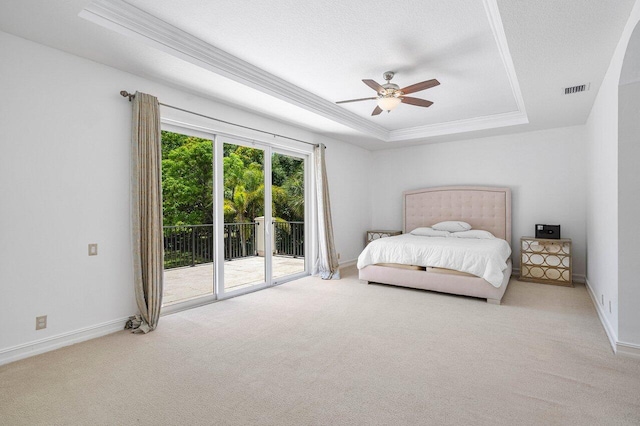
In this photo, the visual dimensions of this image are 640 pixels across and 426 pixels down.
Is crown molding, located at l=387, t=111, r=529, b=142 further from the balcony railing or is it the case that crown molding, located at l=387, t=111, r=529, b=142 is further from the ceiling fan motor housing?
the balcony railing

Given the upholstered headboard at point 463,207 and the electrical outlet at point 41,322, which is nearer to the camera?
the electrical outlet at point 41,322

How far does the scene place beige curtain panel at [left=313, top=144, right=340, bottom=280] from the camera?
5691mm

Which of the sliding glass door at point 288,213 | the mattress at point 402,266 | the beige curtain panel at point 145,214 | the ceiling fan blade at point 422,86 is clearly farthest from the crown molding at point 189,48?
the mattress at point 402,266

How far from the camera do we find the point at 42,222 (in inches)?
110

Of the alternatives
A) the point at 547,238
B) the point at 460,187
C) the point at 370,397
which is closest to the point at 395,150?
the point at 460,187

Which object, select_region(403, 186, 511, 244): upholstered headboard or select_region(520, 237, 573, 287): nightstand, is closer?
select_region(520, 237, 573, 287): nightstand

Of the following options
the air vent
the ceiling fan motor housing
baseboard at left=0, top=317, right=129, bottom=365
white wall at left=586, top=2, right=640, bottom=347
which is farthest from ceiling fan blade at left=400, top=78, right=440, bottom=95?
baseboard at left=0, top=317, right=129, bottom=365

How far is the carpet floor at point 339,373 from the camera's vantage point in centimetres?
195

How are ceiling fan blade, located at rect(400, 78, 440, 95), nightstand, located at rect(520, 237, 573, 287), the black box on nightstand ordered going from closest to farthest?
ceiling fan blade, located at rect(400, 78, 440, 95)
nightstand, located at rect(520, 237, 573, 287)
the black box on nightstand

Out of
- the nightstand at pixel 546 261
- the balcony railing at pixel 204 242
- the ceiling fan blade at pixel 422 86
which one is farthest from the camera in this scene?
the nightstand at pixel 546 261

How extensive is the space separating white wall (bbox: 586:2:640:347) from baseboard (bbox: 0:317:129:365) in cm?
456

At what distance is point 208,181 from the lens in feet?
14.5

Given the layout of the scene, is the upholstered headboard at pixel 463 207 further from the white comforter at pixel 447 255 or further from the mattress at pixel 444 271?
the mattress at pixel 444 271

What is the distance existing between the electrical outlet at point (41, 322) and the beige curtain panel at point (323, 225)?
370cm
